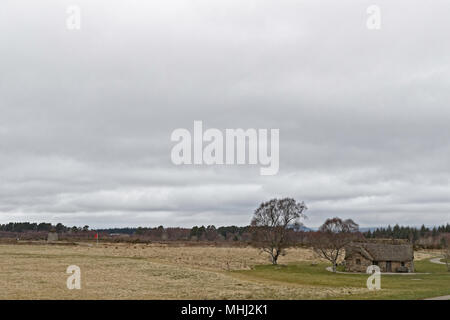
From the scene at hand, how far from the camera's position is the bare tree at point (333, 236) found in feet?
217

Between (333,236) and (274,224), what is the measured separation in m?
14.5

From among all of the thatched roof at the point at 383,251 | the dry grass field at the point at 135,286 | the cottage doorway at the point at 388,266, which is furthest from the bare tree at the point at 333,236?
the dry grass field at the point at 135,286

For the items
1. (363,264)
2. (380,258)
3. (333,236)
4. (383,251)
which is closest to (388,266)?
(380,258)

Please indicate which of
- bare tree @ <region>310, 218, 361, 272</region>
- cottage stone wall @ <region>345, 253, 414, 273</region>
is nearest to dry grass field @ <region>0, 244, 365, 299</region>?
A: bare tree @ <region>310, 218, 361, 272</region>

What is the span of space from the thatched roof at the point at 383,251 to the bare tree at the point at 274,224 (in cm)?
1141

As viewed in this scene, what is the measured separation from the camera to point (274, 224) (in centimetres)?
7881

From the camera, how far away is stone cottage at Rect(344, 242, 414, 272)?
226ft

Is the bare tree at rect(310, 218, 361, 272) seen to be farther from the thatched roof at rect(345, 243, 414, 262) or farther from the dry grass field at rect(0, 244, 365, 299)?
the dry grass field at rect(0, 244, 365, 299)

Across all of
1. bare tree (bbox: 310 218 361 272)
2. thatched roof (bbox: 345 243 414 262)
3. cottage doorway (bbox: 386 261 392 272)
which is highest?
bare tree (bbox: 310 218 361 272)

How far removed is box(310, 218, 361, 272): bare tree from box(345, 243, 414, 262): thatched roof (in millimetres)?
1865

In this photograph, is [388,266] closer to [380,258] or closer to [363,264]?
[380,258]
